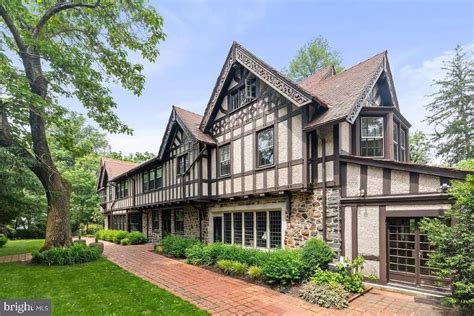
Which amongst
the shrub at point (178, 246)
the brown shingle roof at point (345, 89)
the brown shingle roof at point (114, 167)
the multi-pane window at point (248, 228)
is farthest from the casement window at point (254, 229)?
the brown shingle roof at point (114, 167)

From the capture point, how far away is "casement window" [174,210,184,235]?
55.7ft

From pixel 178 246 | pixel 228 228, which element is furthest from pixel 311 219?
pixel 178 246

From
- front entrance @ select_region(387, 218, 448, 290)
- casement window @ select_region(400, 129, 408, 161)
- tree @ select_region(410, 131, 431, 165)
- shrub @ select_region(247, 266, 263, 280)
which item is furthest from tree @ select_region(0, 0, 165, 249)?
tree @ select_region(410, 131, 431, 165)

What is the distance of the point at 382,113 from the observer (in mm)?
9477

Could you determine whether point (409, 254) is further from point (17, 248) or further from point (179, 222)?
point (17, 248)

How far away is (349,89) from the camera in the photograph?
9.73 meters

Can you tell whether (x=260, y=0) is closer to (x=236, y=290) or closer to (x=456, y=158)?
(x=236, y=290)

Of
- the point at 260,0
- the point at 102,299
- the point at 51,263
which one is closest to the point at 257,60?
→ the point at 260,0

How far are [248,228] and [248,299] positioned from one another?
5.17 m

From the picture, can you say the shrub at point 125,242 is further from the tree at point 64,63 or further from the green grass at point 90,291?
the green grass at point 90,291

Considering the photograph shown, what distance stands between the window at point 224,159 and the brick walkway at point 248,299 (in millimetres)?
4664

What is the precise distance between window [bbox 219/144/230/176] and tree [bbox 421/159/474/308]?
8412 mm

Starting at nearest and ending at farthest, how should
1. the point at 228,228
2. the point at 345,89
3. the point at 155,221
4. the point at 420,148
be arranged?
1. the point at 345,89
2. the point at 228,228
3. the point at 155,221
4. the point at 420,148

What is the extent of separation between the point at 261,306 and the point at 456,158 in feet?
74.2
